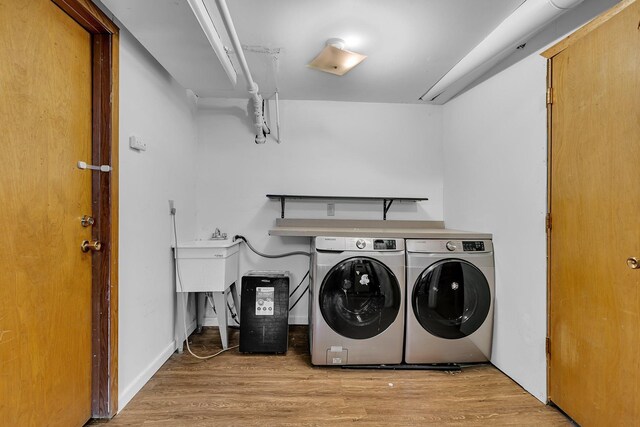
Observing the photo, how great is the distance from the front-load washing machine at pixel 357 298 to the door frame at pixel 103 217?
119cm

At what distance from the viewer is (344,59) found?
2.04 meters

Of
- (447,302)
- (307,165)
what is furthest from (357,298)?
(307,165)

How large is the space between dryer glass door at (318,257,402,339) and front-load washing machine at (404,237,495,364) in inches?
5.5

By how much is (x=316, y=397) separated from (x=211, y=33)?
2164mm

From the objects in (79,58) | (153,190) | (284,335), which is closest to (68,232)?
(153,190)

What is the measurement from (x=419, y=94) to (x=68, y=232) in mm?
2724

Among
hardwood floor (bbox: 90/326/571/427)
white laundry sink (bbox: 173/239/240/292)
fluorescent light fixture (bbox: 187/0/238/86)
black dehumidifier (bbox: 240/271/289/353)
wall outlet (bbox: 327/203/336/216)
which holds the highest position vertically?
fluorescent light fixture (bbox: 187/0/238/86)

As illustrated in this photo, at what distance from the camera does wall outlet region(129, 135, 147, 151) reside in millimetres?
1698

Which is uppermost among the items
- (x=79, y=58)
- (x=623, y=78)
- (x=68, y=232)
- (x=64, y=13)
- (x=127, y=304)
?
(x=64, y=13)

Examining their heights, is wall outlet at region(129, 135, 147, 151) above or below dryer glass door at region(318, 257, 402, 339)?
above

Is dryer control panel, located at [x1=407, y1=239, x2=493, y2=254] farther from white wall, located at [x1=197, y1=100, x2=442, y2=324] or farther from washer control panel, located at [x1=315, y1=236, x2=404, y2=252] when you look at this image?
white wall, located at [x1=197, y1=100, x2=442, y2=324]

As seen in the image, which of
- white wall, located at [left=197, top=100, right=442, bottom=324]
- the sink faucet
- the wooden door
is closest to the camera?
the wooden door

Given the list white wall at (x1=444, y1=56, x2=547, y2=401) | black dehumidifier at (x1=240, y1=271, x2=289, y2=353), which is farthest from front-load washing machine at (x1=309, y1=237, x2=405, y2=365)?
white wall at (x1=444, y1=56, x2=547, y2=401)

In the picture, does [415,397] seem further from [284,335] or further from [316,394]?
[284,335]
